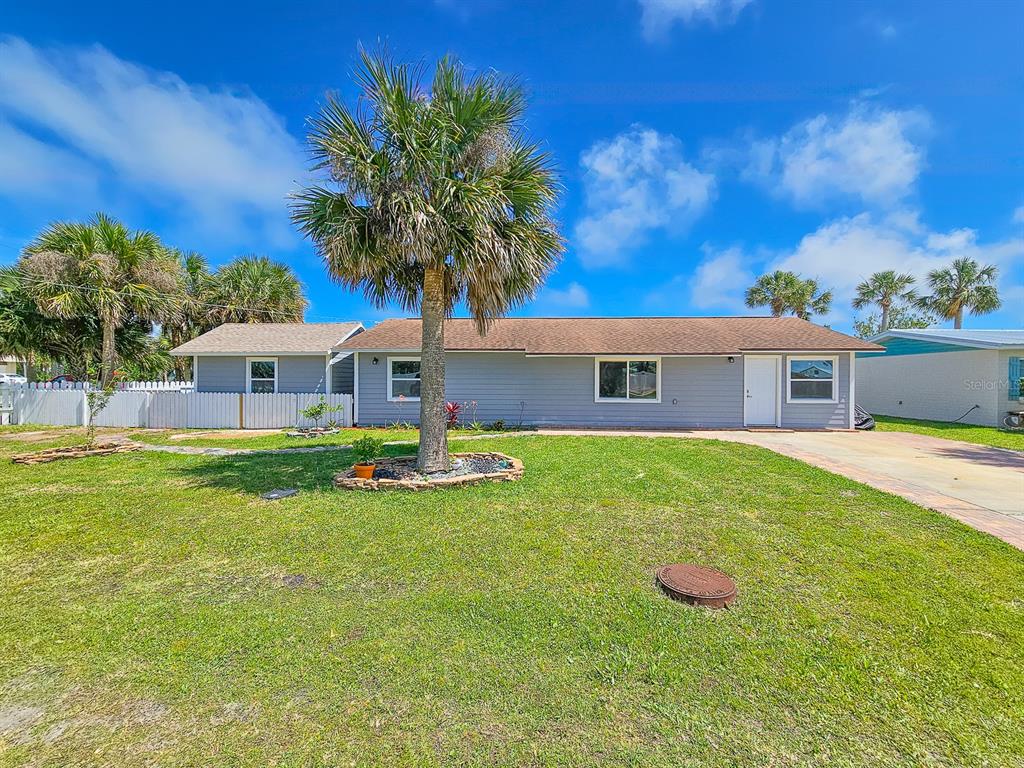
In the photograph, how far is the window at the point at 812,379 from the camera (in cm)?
1279

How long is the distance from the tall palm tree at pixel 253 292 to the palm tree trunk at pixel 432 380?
65.0 ft

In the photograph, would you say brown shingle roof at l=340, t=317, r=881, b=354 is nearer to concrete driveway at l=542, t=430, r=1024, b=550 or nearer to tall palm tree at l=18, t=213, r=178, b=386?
concrete driveway at l=542, t=430, r=1024, b=550

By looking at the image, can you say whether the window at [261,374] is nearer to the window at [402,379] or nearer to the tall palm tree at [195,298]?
the window at [402,379]

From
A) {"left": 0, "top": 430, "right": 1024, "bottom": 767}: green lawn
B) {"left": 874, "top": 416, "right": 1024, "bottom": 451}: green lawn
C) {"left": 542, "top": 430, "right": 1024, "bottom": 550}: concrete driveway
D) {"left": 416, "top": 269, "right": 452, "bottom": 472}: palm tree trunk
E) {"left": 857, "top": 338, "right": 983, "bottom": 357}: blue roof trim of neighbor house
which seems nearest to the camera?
{"left": 0, "top": 430, "right": 1024, "bottom": 767}: green lawn

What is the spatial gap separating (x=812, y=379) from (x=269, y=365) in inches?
715

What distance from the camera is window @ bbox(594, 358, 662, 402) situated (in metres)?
13.3

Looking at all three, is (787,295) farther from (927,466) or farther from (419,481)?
(419,481)

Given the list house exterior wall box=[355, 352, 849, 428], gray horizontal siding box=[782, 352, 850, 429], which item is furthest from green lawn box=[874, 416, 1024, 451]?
house exterior wall box=[355, 352, 849, 428]

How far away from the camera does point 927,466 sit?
7.64m

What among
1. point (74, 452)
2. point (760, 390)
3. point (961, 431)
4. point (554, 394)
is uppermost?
point (760, 390)

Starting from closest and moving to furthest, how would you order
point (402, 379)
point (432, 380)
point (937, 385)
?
point (432, 380) < point (402, 379) < point (937, 385)

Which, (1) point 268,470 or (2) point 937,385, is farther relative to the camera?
(2) point 937,385

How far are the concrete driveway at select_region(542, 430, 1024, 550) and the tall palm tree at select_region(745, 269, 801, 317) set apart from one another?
55.9ft

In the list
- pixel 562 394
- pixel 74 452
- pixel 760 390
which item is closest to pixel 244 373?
pixel 74 452
